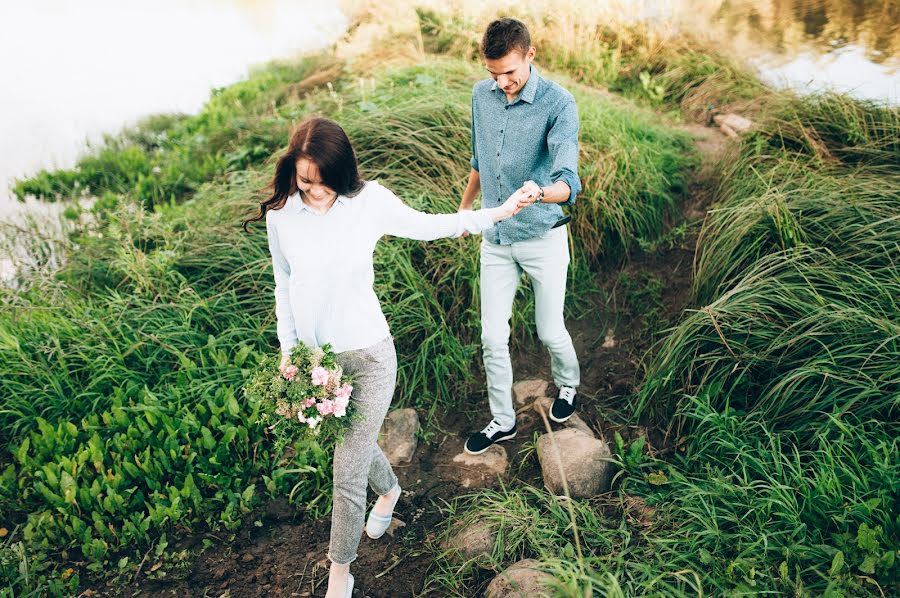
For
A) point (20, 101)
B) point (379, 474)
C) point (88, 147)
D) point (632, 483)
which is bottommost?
point (632, 483)

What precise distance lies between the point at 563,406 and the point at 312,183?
6.37 feet

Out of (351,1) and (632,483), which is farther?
(351,1)

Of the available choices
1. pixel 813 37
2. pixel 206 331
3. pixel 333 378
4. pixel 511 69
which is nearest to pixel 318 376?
pixel 333 378

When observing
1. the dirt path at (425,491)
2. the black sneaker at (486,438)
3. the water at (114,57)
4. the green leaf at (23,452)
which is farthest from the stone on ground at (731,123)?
the green leaf at (23,452)

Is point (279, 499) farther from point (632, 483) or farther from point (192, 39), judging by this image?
point (192, 39)

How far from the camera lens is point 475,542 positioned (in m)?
2.73

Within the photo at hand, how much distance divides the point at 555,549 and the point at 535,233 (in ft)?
4.56

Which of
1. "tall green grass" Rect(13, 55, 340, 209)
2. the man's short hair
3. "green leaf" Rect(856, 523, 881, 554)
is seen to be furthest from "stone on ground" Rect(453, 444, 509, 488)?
"tall green grass" Rect(13, 55, 340, 209)

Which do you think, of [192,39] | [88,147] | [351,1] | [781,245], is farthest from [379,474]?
[192,39]

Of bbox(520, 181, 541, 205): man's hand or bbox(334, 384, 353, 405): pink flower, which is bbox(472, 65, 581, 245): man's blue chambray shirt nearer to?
bbox(520, 181, 541, 205): man's hand

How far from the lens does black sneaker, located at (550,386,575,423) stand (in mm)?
3398

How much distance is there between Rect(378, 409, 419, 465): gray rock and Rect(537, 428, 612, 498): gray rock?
73 centimetres

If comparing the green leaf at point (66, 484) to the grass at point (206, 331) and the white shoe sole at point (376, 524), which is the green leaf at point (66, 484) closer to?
the grass at point (206, 331)

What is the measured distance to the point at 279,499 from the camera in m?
3.16
